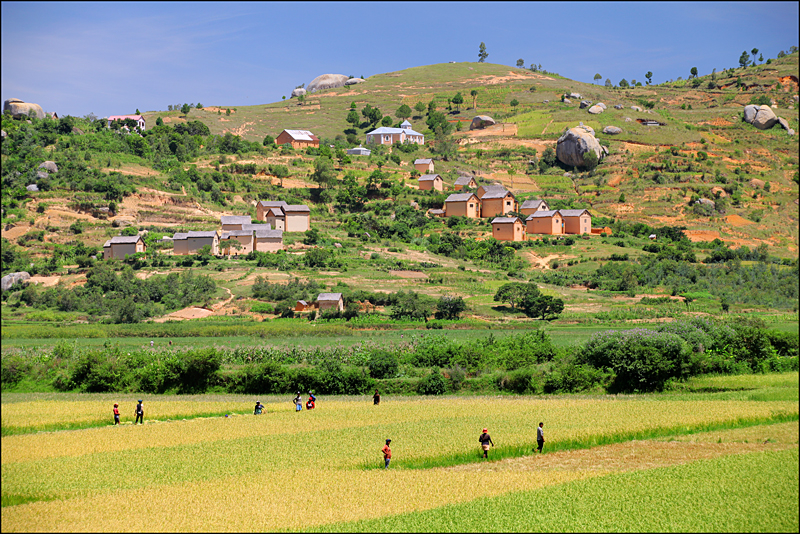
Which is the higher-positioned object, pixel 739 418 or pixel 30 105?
pixel 30 105

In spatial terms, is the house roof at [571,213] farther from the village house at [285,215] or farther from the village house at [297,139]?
the village house at [297,139]

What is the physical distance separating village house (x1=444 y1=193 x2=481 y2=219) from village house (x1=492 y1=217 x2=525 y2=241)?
8.07m

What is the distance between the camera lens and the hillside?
67.8m

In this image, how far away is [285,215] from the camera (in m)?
85.4

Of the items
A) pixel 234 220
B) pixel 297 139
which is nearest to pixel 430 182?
pixel 297 139

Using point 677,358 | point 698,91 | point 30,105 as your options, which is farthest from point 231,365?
point 698,91

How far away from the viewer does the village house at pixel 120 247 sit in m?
71.8

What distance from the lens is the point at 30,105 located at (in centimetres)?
12150

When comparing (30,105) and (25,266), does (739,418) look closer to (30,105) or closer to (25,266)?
(25,266)

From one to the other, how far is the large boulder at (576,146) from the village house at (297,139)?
43448 millimetres

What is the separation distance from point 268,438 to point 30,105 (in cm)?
12025

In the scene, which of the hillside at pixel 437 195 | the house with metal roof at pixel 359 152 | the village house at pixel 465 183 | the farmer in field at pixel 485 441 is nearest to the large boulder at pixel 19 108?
the hillside at pixel 437 195

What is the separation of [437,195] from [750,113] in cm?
6877

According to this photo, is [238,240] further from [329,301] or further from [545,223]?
[545,223]
